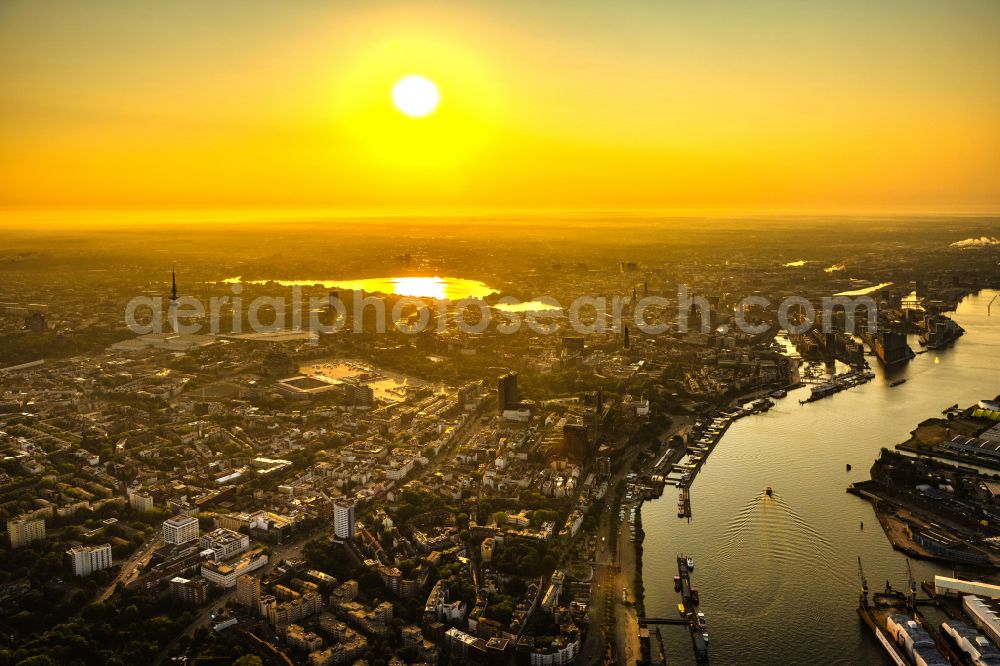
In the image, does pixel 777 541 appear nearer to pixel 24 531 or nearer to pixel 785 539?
pixel 785 539

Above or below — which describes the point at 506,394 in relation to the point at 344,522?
above

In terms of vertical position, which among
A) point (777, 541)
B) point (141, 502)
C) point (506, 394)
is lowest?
point (777, 541)

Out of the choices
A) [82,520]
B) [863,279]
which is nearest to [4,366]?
[82,520]

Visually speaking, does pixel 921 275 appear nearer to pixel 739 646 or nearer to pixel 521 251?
pixel 521 251

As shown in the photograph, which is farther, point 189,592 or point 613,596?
point 613,596

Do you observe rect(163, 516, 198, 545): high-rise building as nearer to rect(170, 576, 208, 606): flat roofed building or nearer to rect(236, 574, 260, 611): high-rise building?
rect(170, 576, 208, 606): flat roofed building

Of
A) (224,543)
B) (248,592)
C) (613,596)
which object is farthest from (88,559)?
(613,596)

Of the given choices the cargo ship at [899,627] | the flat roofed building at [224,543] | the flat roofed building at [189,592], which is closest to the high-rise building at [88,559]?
the flat roofed building at [224,543]
